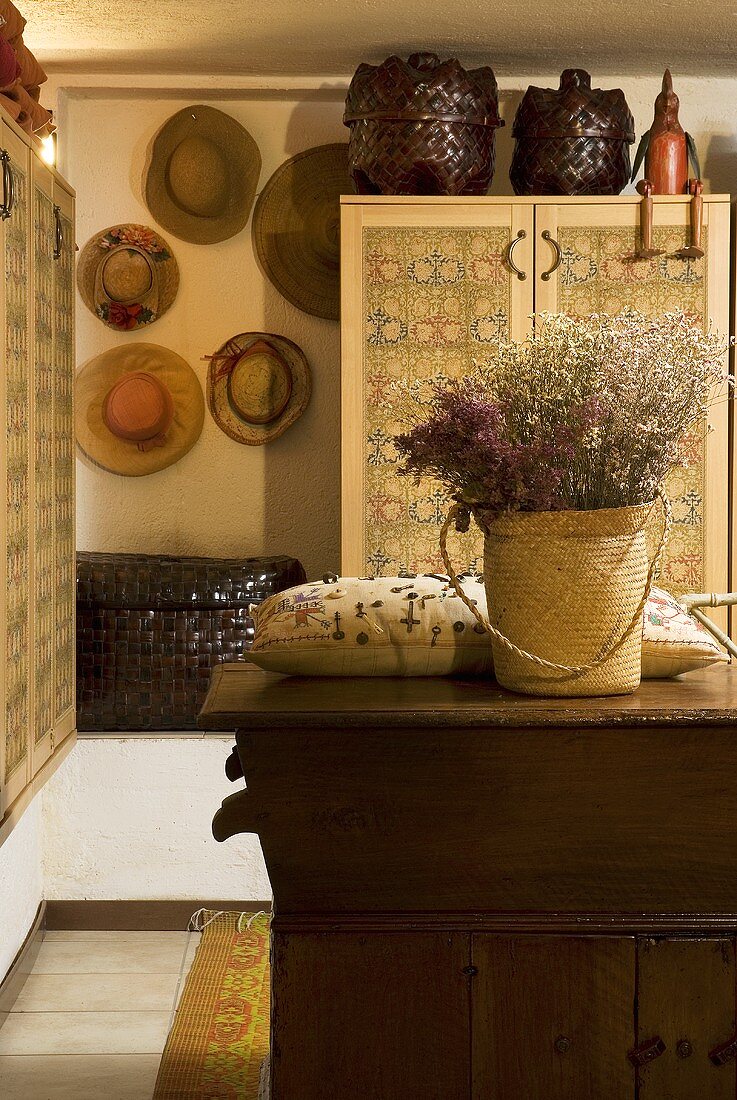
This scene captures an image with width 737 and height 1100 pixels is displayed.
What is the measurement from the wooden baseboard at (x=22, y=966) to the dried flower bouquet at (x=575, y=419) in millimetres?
2148

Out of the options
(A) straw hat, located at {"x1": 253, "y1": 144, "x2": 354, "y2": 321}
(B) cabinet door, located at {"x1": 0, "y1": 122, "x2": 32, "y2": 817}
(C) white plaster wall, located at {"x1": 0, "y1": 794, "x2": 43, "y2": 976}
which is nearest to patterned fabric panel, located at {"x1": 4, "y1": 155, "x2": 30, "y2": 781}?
(B) cabinet door, located at {"x1": 0, "y1": 122, "x2": 32, "y2": 817}

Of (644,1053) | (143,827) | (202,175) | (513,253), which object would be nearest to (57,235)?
(202,175)

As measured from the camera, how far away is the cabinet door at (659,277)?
350 centimetres

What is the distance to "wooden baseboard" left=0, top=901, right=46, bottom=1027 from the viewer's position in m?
3.10

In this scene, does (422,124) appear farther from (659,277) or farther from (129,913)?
(129,913)

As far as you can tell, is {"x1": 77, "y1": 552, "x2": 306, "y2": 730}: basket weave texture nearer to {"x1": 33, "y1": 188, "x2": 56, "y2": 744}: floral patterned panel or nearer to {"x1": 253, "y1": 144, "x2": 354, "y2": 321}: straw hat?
{"x1": 33, "y1": 188, "x2": 56, "y2": 744}: floral patterned panel

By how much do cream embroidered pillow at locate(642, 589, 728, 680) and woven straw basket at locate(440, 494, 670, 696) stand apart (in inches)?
4.2

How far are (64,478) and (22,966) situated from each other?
1409mm

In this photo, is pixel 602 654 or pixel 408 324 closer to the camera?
pixel 602 654

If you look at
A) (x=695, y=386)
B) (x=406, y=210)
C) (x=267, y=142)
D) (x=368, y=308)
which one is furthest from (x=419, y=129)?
(x=695, y=386)

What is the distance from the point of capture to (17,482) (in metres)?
2.80

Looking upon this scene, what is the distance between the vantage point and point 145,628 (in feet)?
11.7

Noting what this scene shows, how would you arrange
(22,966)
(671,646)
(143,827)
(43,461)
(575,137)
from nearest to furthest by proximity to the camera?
(671,646)
(43,461)
(22,966)
(575,137)
(143,827)

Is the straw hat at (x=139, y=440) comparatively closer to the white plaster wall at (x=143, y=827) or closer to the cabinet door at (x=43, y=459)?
the cabinet door at (x=43, y=459)
